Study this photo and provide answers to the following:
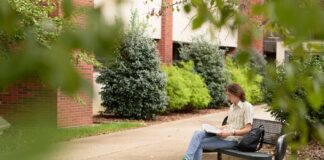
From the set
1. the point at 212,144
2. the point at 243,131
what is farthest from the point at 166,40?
the point at 243,131

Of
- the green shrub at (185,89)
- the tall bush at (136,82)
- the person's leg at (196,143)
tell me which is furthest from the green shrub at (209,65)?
the person's leg at (196,143)

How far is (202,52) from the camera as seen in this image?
21062 mm

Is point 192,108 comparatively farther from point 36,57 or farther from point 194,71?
point 36,57

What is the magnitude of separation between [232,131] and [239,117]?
215 millimetres

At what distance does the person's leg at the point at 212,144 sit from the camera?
7301 millimetres

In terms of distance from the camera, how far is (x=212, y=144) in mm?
7414

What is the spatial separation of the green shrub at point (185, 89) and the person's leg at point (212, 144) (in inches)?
393

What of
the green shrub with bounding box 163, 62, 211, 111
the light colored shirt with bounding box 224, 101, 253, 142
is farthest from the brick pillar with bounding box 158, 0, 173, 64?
the light colored shirt with bounding box 224, 101, 253, 142

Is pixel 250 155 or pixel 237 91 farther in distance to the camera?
pixel 237 91

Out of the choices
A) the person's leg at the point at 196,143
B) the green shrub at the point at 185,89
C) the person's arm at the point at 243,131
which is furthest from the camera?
the green shrub at the point at 185,89

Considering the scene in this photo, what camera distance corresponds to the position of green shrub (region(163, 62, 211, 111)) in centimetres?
1773

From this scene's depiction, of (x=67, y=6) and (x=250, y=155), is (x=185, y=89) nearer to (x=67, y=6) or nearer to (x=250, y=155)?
(x=250, y=155)

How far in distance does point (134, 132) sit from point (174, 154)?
11.3 feet

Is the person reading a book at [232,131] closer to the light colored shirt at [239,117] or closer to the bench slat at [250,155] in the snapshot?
the light colored shirt at [239,117]
